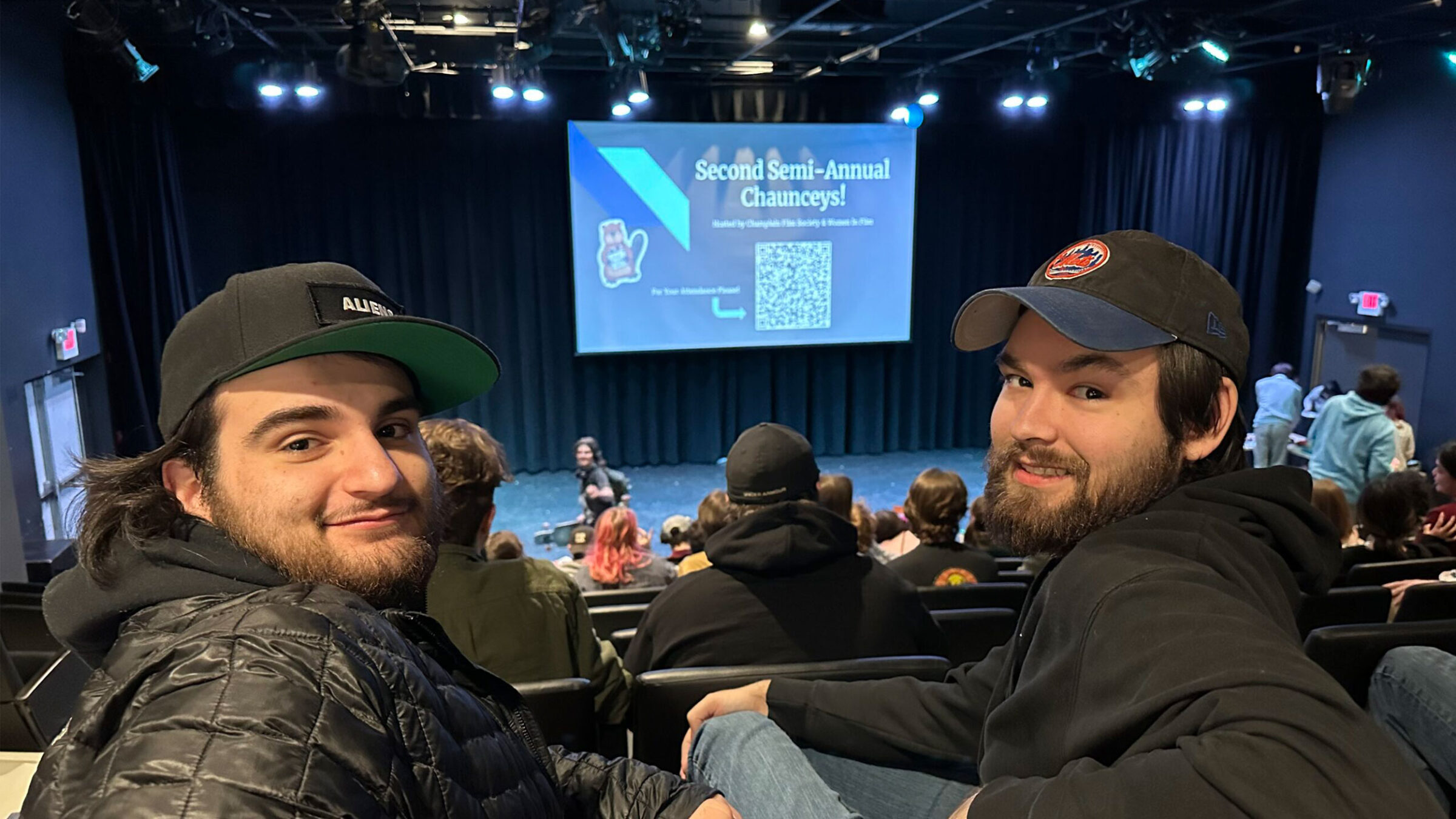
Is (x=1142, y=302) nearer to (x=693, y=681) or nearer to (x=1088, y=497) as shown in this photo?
(x=1088, y=497)

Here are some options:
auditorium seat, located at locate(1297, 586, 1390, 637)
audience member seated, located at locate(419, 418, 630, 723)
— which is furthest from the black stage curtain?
auditorium seat, located at locate(1297, 586, 1390, 637)

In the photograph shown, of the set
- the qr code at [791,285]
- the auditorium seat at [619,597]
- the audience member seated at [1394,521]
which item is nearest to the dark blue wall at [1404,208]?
the audience member seated at [1394,521]

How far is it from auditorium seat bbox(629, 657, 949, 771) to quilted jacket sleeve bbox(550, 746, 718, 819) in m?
0.39

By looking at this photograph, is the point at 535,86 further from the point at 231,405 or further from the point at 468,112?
the point at 231,405

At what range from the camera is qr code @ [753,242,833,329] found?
334 inches

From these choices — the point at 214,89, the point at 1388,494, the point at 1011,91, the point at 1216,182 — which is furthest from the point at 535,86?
the point at 1216,182

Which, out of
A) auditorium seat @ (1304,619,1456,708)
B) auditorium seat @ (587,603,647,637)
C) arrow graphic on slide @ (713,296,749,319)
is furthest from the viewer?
arrow graphic on slide @ (713,296,749,319)

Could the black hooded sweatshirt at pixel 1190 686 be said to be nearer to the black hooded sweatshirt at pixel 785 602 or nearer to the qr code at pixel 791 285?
the black hooded sweatshirt at pixel 785 602

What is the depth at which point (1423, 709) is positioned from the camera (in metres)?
1.35

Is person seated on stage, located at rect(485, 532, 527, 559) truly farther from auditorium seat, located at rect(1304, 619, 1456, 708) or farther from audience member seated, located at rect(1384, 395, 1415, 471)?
audience member seated, located at rect(1384, 395, 1415, 471)

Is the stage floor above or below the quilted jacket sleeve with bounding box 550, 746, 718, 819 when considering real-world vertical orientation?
below

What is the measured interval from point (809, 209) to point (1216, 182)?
4.39 meters

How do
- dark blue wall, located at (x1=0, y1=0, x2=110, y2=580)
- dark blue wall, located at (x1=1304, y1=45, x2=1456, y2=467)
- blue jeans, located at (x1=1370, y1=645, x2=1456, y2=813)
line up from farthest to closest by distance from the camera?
dark blue wall, located at (x1=1304, y1=45, x2=1456, y2=467)
dark blue wall, located at (x1=0, y1=0, x2=110, y2=580)
blue jeans, located at (x1=1370, y1=645, x2=1456, y2=813)

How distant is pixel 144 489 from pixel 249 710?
578 millimetres
